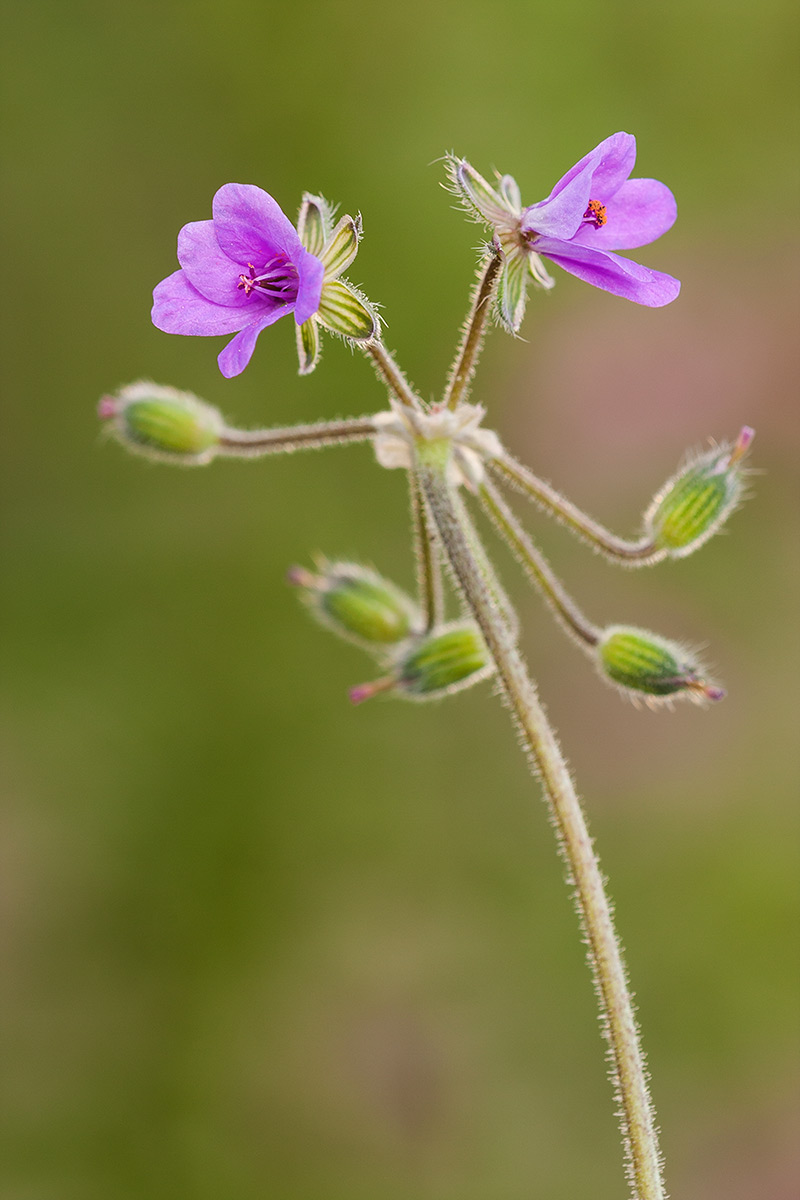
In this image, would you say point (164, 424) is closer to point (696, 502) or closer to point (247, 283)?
point (247, 283)

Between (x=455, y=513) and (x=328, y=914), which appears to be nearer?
(x=455, y=513)

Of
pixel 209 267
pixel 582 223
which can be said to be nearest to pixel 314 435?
pixel 209 267

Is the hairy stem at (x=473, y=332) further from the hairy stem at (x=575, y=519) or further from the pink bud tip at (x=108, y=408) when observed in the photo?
→ the pink bud tip at (x=108, y=408)

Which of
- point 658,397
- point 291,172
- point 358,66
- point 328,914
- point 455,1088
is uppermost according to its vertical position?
point 358,66

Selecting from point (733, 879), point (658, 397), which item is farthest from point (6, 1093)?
point (658, 397)

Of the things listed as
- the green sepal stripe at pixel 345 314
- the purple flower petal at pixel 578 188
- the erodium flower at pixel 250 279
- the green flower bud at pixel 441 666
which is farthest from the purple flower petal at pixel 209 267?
the green flower bud at pixel 441 666

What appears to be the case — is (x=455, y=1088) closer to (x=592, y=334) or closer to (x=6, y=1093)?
(x=6, y=1093)

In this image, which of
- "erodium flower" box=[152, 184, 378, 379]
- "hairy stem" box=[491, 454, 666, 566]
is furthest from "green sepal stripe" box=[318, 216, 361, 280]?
"hairy stem" box=[491, 454, 666, 566]
